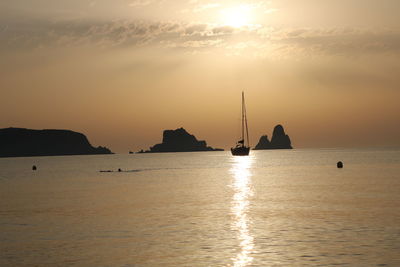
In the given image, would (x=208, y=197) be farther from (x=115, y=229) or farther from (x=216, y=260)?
(x=216, y=260)

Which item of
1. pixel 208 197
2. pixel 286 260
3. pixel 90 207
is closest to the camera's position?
pixel 286 260

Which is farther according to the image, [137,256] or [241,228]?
[241,228]

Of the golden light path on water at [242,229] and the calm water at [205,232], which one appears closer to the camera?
the golden light path on water at [242,229]

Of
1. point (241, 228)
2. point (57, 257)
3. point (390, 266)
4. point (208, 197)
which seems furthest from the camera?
point (208, 197)

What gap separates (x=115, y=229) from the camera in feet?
136

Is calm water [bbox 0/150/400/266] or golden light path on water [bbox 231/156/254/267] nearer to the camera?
golden light path on water [bbox 231/156/254/267]

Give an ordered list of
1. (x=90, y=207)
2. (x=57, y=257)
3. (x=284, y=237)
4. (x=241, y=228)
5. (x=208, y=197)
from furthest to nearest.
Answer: (x=208, y=197) < (x=90, y=207) < (x=241, y=228) < (x=284, y=237) < (x=57, y=257)

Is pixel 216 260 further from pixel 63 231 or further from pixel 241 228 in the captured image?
pixel 63 231

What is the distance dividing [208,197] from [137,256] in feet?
128

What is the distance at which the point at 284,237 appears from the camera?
3603 centimetres

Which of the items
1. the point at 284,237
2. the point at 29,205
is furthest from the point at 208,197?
the point at 284,237

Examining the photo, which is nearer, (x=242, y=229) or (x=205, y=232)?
(x=205, y=232)

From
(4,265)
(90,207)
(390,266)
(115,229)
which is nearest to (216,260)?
(390,266)

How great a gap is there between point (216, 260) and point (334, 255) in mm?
6888
